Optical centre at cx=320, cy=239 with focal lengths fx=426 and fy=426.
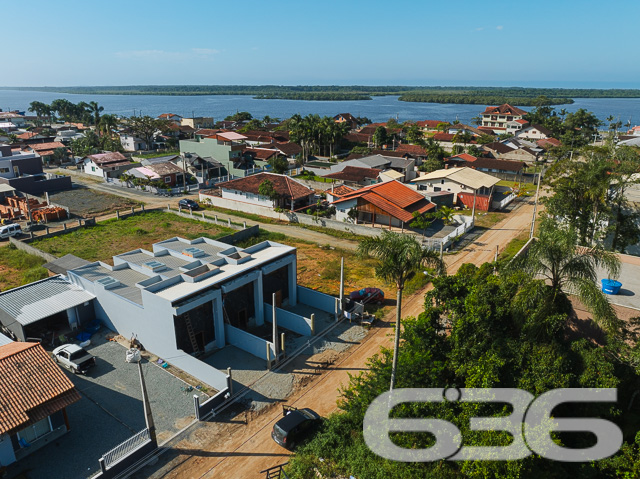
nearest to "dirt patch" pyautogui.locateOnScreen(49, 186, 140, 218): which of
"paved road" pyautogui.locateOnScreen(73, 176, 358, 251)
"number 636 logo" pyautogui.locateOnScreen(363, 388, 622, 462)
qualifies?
"paved road" pyautogui.locateOnScreen(73, 176, 358, 251)

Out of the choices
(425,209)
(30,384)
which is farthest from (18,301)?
(425,209)

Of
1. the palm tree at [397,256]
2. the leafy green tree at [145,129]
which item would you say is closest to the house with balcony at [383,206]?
the palm tree at [397,256]

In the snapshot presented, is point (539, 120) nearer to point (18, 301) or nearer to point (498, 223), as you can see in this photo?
point (498, 223)

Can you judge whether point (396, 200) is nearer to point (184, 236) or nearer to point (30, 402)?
point (184, 236)

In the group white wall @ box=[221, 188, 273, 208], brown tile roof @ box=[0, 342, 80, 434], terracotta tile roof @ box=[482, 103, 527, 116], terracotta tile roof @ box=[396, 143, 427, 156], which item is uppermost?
terracotta tile roof @ box=[482, 103, 527, 116]

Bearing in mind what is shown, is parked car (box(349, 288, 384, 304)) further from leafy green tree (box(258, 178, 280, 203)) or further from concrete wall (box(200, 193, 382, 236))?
leafy green tree (box(258, 178, 280, 203))

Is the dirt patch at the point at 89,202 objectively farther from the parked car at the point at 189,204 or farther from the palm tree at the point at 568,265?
the palm tree at the point at 568,265
